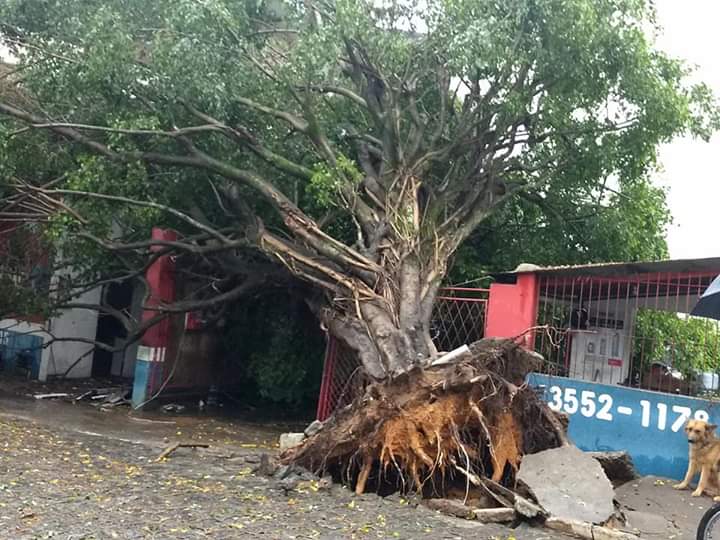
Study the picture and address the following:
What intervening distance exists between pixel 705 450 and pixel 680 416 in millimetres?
866

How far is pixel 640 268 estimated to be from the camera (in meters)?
9.09

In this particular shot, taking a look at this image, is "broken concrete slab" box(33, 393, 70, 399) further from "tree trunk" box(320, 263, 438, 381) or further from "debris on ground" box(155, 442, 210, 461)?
"tree trunk" box(320, 263, 438, 381)

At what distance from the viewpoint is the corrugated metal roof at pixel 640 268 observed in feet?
28.2

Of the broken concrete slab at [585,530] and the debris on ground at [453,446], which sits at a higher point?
the debris on ground at [453,446]

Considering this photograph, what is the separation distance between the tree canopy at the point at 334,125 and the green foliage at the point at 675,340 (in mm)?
1569

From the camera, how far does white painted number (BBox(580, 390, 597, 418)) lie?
9.33 metres

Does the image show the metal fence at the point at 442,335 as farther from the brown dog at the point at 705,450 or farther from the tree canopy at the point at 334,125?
the brown dog at the point at 705,450

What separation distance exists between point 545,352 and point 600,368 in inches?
40.0

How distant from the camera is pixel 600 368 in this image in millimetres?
11109

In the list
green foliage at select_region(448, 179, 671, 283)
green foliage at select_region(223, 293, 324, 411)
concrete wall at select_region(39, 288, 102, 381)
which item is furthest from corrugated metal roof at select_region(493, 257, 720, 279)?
concrete wall at select_region(39, 288, 102, 381)

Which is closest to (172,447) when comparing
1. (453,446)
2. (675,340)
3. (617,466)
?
(453,446)

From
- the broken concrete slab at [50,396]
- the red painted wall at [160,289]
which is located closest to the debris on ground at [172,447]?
the red painted wall at [160,289]

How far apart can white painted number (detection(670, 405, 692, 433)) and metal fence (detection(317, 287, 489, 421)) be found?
2991mm

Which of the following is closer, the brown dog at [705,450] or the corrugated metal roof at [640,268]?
the brown dog at [705,450]
